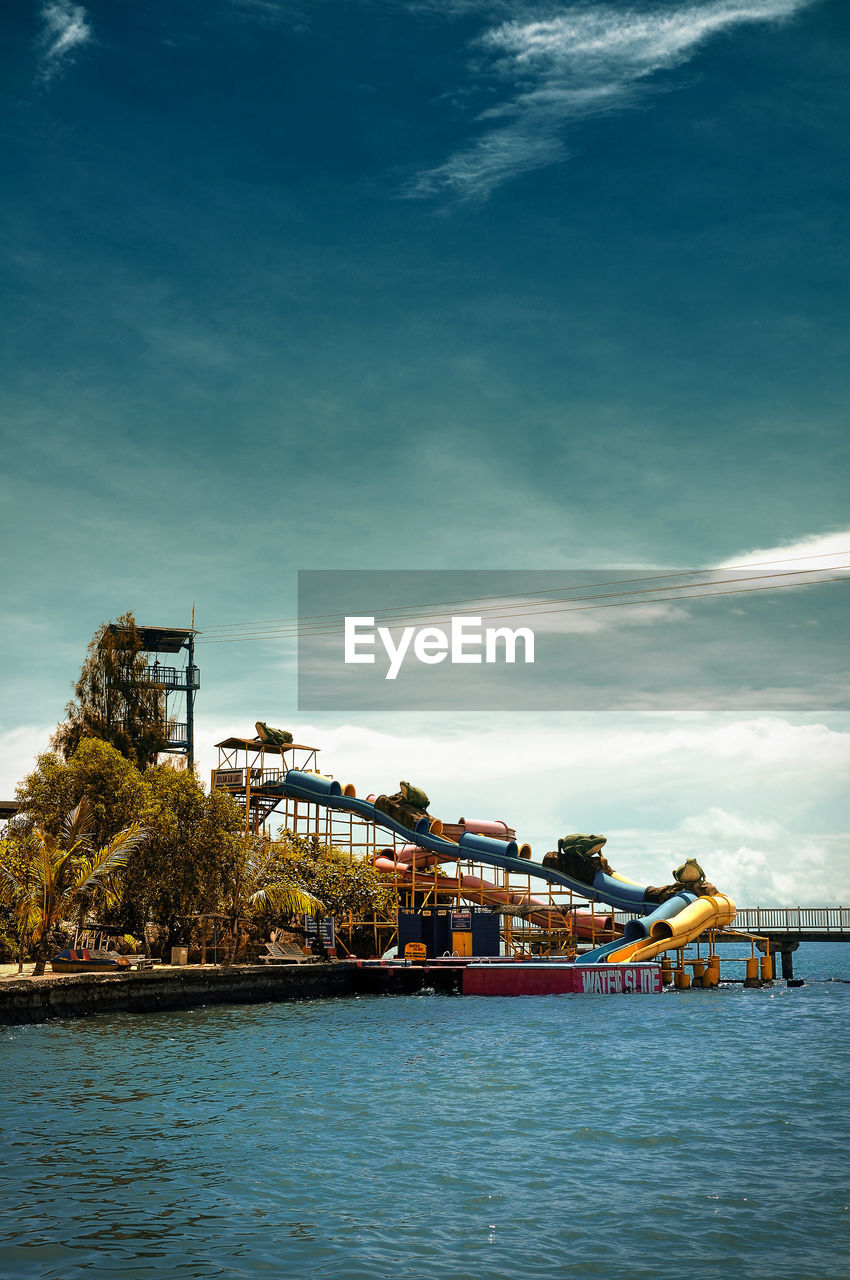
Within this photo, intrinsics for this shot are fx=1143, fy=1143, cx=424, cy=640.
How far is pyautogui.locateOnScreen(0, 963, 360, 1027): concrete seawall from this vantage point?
31.4 metres

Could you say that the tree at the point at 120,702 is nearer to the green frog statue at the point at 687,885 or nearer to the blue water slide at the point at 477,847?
the blue water slide at the point at 477,847

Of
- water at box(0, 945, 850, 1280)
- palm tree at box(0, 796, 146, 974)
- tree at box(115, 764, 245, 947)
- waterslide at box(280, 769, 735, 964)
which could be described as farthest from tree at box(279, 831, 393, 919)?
water at box(0, 945, 850, 1280)

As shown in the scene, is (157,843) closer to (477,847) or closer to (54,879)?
A: (54,879)

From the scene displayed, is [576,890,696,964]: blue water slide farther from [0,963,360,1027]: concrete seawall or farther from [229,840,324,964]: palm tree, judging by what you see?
[229,840,324,964]: palm tree

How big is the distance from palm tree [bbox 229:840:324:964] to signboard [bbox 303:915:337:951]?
0.67 m

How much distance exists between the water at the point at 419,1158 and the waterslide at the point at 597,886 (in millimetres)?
19755

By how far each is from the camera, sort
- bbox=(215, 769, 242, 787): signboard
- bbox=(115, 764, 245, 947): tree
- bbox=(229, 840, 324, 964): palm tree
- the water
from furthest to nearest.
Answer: bbox=(215, 769, 242, 787): signboard → bbox=(229, 840, 324, 964): palm tree → bbox=(115, 764, 245, 947): tree → the water

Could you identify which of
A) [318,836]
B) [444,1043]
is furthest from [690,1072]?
[318,836]

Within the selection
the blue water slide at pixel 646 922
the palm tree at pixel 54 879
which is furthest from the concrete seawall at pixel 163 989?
the blue water slide at pixel 646 922

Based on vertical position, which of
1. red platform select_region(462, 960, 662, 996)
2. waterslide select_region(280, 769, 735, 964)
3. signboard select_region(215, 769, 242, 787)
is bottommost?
red platform select_region(462, 960, 662, 996)

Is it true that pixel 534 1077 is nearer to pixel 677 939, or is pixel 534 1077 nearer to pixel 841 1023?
pixel 841 1023

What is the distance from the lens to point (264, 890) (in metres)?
47.9

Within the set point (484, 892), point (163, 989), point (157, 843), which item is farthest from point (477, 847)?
point (163, 989)

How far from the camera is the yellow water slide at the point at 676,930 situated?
1891 inches
